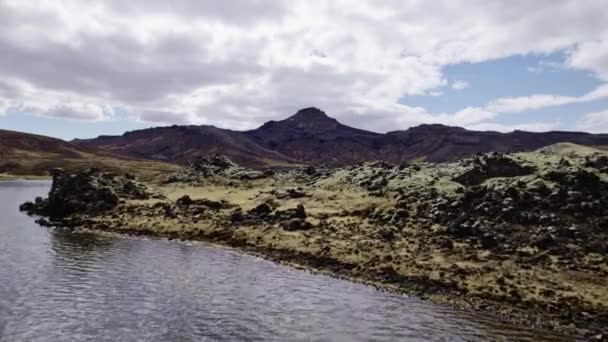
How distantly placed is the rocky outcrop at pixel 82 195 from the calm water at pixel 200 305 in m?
35.7

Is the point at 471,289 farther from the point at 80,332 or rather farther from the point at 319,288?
the point at 80,332

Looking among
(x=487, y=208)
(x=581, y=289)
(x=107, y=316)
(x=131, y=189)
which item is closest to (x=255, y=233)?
(x=487, y=208)

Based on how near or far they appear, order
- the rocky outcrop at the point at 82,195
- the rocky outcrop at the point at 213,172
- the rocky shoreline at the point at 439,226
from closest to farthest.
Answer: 1. the rocky shoreline at the point at 439,226
2. the rocky outcrop at the point at 82,195
3. the rocky outcrop at the point at 213,172

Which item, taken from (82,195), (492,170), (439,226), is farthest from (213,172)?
(439,226)

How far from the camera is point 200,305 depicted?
126ft

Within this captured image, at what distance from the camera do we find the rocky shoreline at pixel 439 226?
1620 inches

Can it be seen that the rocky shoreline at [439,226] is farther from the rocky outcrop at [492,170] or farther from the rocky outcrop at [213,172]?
the rocky outcrop at [213,172]

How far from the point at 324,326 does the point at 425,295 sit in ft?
37.3

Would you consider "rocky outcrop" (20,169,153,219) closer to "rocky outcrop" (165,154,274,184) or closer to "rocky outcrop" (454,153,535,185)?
"rocky outcrop" (165,154,274,184)

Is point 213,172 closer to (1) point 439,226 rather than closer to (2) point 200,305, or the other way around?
(1) point 439,226

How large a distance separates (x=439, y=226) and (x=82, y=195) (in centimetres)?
6621

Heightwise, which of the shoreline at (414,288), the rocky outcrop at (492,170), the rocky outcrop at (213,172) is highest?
the rocky outcrop at (492,170)

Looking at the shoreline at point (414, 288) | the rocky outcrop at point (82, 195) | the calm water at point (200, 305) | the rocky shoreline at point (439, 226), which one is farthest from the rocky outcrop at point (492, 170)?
the rocky outcrop at point (82, 195)

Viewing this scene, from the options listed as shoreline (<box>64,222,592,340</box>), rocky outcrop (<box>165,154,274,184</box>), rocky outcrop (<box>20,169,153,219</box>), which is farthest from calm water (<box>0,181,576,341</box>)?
rocky outcrop (<box>165,154,274,184</box>)
